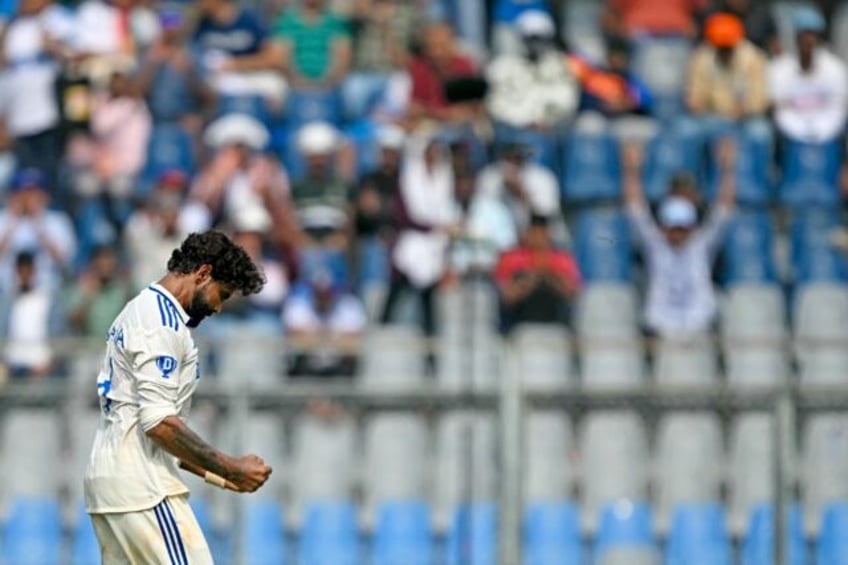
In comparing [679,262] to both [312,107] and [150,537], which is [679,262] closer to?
[312,107]

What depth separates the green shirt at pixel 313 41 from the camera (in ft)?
62.9

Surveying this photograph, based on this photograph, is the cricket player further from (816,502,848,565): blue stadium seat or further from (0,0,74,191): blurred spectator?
(0,0,74,191): blurred spectator

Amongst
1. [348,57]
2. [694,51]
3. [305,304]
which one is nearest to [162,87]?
[348,57]

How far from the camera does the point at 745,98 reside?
18766 millimetres

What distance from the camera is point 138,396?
896 cm

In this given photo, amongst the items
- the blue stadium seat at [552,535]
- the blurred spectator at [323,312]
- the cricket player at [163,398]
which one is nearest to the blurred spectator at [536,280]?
the blurred spectator at [323,312]

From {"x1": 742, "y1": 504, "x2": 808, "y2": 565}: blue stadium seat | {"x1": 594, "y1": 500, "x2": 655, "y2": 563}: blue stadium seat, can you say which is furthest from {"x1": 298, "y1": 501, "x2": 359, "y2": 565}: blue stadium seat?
{"x1": 742, "y1": 504, "x2": 808, "y2": 565}: blue stadium seat

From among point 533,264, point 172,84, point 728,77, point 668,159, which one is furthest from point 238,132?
point 728,77

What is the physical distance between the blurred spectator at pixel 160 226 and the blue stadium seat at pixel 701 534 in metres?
4.60

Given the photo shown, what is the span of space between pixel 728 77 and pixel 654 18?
3.81 ft

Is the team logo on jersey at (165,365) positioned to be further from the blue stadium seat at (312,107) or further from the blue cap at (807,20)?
the blue cap at (807,20)

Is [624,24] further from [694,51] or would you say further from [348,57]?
[348,57]

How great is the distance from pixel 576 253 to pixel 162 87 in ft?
13.2

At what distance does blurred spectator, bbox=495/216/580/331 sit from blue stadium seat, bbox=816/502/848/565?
2.75m
